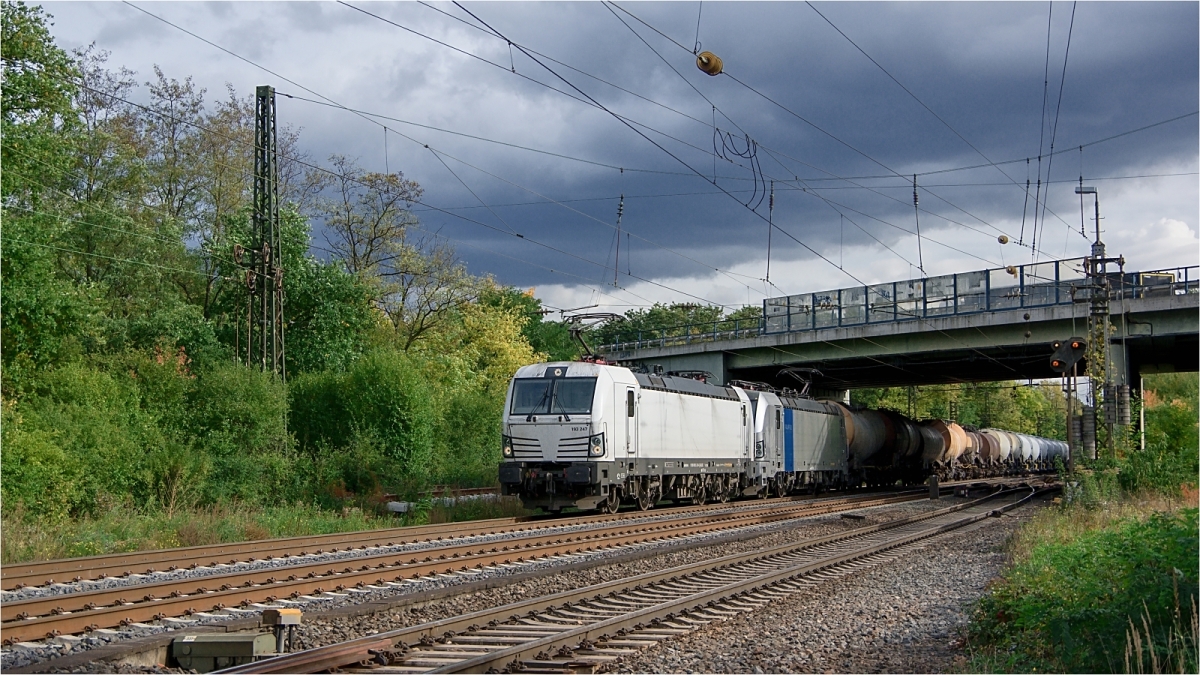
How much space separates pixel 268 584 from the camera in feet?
39.4

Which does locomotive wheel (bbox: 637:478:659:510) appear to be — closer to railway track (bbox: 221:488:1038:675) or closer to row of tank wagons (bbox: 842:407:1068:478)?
railway track (bbox: 221:488:1038:675)

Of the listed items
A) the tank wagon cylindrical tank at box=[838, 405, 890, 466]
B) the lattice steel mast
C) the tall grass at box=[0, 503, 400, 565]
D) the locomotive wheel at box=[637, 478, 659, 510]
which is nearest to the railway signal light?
the locomotive wheel at box=[637, 478, 659, 510]

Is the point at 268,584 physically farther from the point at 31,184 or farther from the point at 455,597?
the point at 31,184

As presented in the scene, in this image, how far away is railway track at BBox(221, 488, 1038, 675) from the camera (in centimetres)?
825

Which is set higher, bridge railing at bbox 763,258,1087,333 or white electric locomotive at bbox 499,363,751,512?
bridge railing at bbox 763,258,1087,333

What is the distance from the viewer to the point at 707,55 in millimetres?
15258

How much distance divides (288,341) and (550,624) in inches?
1209

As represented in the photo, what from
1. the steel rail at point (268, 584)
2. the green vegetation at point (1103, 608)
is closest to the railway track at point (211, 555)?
the steel rail at point (268, 584)

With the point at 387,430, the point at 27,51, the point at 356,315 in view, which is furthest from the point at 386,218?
the point at 27,51

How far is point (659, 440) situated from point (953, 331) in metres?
19.0

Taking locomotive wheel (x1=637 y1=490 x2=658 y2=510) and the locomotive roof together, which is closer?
the locomotive roof

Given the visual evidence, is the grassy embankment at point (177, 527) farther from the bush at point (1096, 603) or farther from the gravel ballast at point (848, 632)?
the bush at point (1096, 603)

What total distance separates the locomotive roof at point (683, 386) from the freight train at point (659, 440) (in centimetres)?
4

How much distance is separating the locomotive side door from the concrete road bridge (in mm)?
6038
